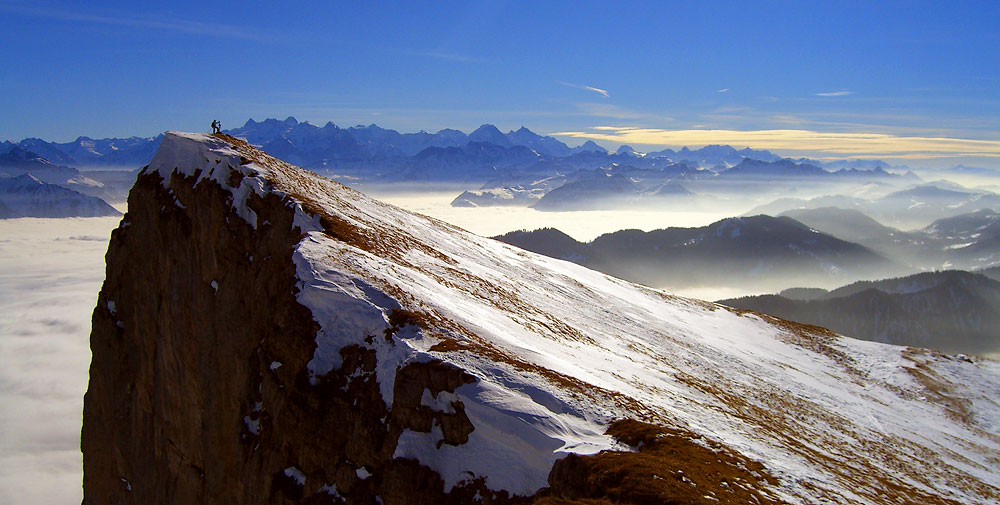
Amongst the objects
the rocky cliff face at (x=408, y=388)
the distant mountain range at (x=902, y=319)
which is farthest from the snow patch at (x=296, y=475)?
the distant mountain range at (x=902, y=319)

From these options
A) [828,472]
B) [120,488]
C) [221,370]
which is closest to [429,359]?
[221,370]

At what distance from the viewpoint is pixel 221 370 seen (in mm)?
22969

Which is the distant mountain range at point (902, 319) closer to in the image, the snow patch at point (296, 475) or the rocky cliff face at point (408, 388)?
the rocky cliff face at point (408, 388)

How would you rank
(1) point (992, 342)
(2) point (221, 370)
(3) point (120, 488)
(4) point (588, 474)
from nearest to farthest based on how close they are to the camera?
(4) point (588, 474) → (2) point (221, 370) → (3) point (120, 488) → (1) point (992, 342)

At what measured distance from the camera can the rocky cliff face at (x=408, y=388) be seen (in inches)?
566

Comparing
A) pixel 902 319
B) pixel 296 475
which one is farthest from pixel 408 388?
pixel 902 319

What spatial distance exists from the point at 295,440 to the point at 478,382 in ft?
24.1

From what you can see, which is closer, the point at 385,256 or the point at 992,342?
the point at 385,256

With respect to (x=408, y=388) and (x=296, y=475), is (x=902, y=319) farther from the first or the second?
(x=296, y=475)

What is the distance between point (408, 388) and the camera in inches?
614

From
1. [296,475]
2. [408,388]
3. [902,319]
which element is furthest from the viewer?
[902,319]

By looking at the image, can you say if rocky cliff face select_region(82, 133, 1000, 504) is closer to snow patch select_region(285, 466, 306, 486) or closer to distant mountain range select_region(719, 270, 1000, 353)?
snow patch select_region(285, 466, 306, 486)

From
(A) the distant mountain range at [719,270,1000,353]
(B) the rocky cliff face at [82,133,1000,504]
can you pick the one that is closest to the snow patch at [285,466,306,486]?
(B) the rocky cliff face at [82,133,1000,504]

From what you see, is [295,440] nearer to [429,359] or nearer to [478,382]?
[429,359]
